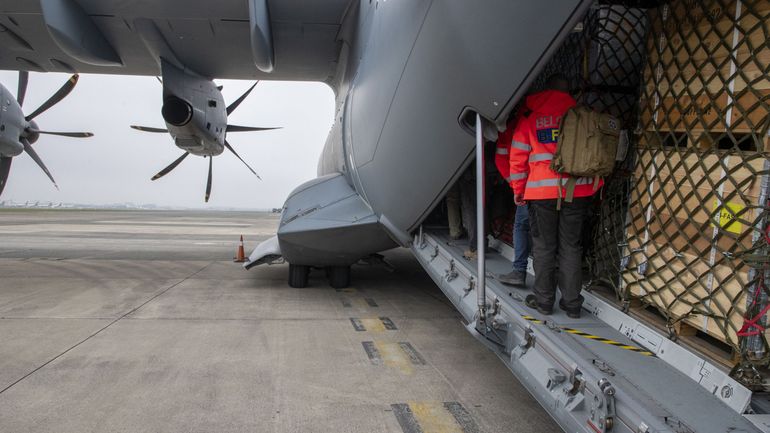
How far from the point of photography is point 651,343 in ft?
9.28

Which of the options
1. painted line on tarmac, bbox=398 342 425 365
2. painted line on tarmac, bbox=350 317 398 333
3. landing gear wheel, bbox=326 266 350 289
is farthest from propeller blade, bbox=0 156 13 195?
painted line on tarmac, bbox=398 342 425 365

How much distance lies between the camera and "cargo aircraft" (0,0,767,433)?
2492 mm

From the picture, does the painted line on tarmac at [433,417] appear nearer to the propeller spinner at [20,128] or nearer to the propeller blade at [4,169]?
the propeller spinner at [20,128]

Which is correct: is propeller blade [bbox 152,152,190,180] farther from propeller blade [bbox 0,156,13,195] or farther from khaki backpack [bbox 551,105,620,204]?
khaki backpack [bbox 551,105,620,204]

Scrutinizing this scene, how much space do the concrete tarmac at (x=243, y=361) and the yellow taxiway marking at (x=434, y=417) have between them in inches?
0.5

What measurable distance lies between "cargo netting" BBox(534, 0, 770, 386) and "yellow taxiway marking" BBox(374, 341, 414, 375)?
67.8 inches

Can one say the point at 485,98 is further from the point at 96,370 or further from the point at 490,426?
the point at 96,370

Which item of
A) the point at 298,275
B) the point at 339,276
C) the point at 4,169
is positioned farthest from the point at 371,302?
the point at 4,169

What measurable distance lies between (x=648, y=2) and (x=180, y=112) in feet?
25.4

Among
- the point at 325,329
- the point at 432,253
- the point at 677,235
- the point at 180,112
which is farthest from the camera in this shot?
the point at 180,112

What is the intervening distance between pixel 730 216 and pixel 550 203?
3.43 feet

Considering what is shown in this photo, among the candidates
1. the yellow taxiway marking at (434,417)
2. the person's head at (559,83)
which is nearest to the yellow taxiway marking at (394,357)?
the yellow taxiway marking at (434,417)

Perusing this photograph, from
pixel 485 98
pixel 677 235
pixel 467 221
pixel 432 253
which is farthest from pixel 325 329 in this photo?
pixel 677 235

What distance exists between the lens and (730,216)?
93.9 inches
